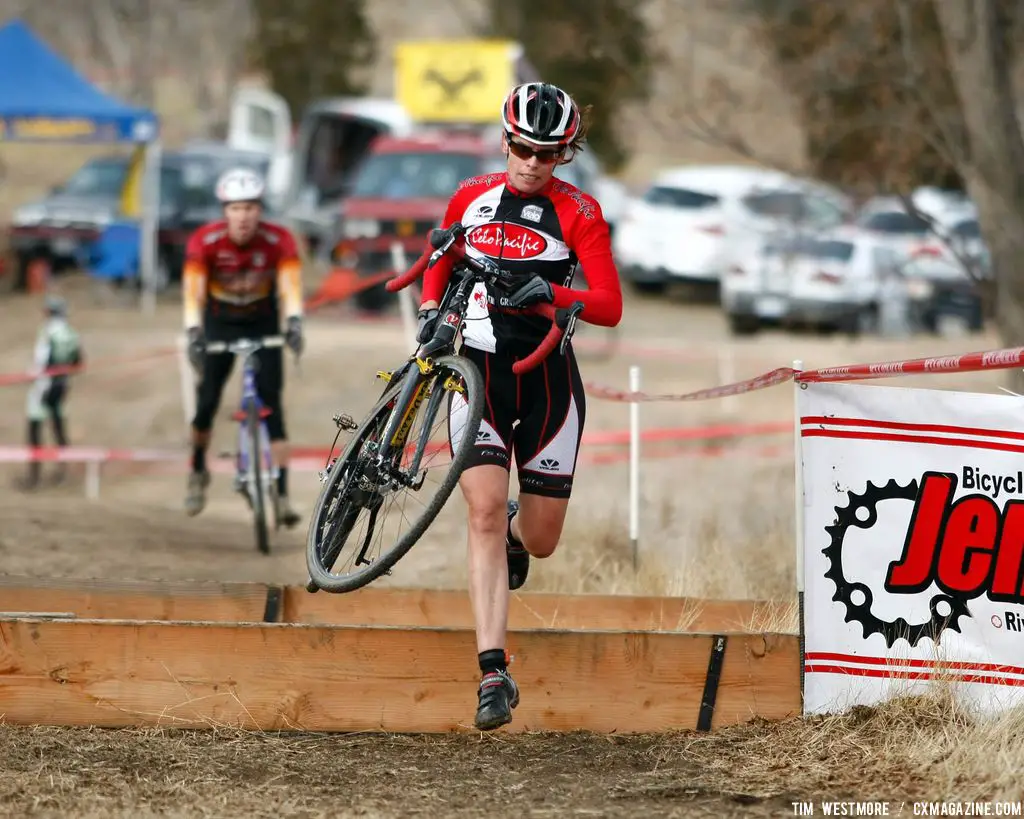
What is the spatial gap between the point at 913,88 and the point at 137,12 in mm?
50301

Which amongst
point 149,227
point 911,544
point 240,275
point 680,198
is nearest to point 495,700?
point 911,544

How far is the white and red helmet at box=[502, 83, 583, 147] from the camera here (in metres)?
5.95

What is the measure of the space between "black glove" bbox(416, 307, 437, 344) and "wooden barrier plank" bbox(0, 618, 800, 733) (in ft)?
3.47

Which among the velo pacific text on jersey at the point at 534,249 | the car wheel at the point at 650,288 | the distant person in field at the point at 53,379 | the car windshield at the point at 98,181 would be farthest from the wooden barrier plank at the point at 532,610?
the car windshield at the point at 98,181

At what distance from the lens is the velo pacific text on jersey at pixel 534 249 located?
6055 millimetres

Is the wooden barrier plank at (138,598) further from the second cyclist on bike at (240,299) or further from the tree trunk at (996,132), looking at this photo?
the tree trunk at (996,132)

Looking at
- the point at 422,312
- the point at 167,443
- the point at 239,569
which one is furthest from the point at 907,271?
the point at 422,312

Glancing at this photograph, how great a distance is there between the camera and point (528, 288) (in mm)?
5816

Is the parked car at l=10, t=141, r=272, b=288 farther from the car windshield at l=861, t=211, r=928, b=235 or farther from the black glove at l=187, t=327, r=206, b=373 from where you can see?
the black glove at l=187, t=327, r=206, b=373

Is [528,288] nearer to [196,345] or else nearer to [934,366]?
[934,366]

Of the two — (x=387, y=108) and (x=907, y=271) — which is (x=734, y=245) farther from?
(x=387, y=108)

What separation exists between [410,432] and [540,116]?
1270 mm

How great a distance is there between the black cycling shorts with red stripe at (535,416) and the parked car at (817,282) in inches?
704

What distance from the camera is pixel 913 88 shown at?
12344mm
